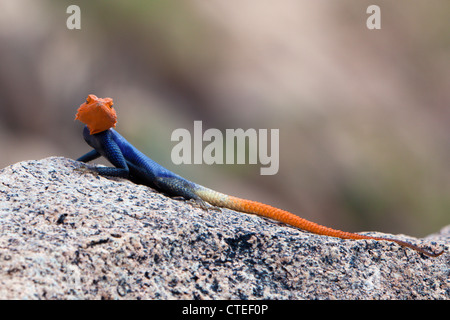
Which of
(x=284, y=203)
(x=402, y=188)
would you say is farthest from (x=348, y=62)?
(x=284, y=203)

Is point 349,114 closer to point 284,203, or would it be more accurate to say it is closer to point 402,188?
point 402,188

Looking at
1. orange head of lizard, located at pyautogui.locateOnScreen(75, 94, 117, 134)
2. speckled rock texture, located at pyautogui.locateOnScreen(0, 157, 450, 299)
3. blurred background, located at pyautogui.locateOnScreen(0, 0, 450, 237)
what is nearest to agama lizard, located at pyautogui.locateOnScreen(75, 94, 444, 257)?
orange head of lizard, located at pyautogui.locateOnScreen(75, 94, 117, 134)

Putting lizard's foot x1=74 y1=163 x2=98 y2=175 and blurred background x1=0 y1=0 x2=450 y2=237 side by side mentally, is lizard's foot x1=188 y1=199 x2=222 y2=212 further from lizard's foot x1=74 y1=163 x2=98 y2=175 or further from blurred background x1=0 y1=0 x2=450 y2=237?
blurred background x1=0 y1=0 x2=450 y2=237

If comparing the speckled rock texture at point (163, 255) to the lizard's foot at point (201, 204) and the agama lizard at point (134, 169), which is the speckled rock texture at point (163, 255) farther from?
the agama lizard at point (134, 169)

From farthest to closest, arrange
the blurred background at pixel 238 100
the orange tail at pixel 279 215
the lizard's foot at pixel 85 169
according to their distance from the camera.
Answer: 1. the blurred background at pixel 238 100
2. the lizard's foot at pixel 85 169
3. the orange tail at pixel 279 215

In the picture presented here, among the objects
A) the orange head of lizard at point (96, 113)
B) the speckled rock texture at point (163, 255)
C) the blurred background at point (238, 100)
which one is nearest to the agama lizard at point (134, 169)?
the orange head of lizard at point (96, 113)
